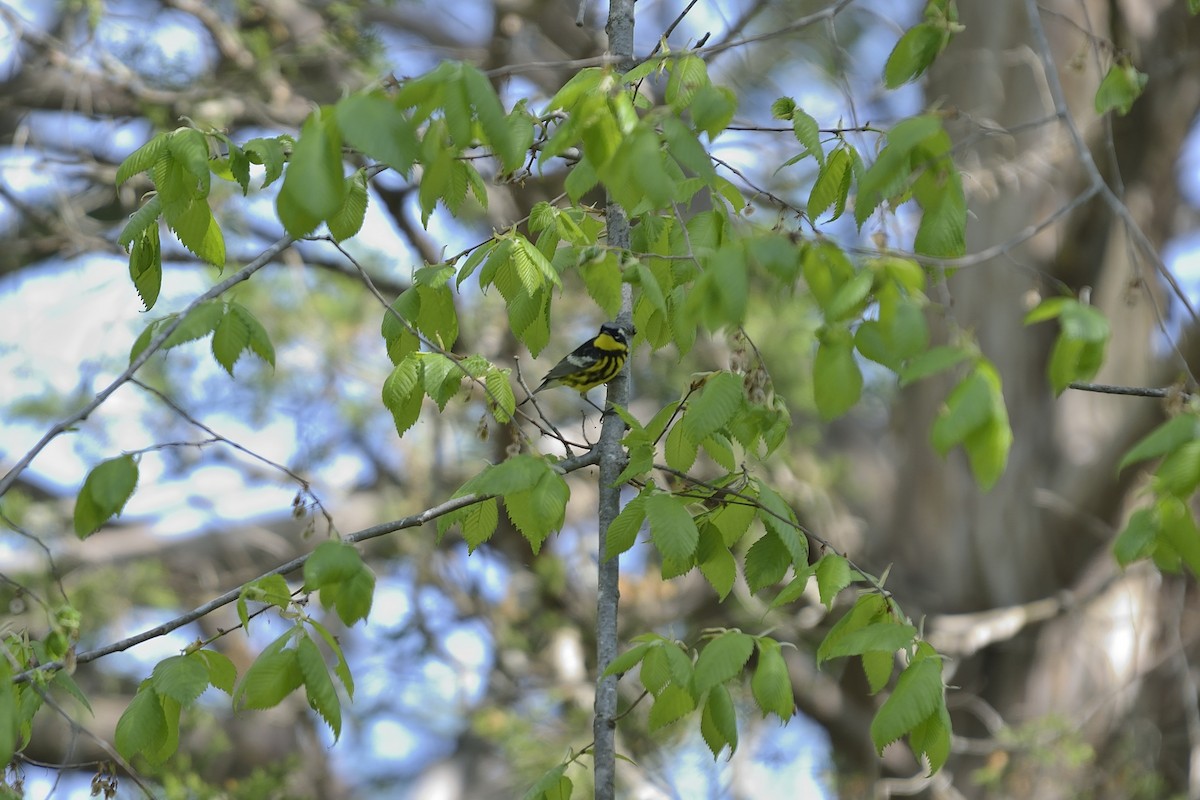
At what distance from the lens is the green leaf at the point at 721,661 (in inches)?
79.1

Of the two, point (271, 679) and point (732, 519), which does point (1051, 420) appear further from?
point (271, 679)

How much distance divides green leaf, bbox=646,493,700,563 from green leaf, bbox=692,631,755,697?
17cm

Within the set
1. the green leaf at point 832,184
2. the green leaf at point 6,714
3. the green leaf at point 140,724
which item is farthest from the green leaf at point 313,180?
the green leaf at point 832,184

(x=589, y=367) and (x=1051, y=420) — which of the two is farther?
(x=1051, y=420)

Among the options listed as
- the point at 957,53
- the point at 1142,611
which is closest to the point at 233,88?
the point at 957,53

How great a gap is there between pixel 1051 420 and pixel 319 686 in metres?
6.60

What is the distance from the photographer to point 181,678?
212 centimetres

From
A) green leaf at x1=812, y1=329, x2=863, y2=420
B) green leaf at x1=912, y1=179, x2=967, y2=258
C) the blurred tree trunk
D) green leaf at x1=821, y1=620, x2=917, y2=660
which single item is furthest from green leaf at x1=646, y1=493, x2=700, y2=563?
the blurred tree trunk

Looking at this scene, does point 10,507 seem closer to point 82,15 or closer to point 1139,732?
point 82,15

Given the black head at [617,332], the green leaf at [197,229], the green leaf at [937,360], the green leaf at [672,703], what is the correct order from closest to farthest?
the green leaf at [937,360], the green leaf at [672,703], the green leaf at [197,229], the black head at [617,332]

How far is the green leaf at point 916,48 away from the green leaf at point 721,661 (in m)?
1.13

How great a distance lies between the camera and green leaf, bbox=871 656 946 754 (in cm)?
200

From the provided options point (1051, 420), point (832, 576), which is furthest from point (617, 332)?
point (1051, 420)

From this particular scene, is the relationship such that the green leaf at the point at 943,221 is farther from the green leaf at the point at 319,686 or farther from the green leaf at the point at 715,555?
the green leaf at the point at 319,686
